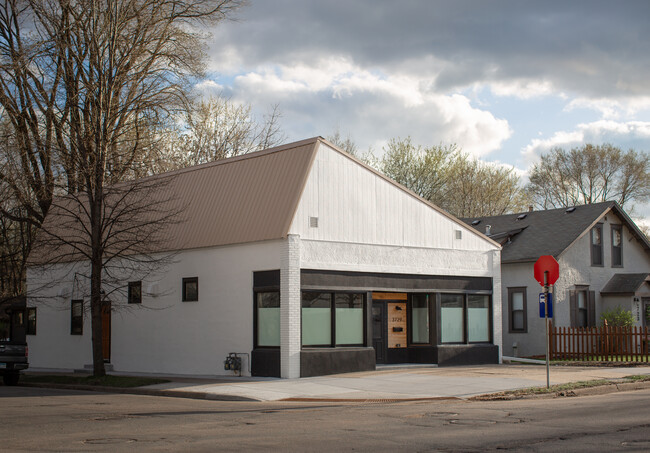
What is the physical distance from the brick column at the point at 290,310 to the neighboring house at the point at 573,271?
→ 14323 mm

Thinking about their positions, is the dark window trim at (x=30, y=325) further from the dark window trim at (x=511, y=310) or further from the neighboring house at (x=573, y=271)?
the dark window trim at (x=511, y=310)

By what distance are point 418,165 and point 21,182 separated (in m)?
26.7

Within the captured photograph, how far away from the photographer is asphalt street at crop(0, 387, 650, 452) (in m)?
10.6

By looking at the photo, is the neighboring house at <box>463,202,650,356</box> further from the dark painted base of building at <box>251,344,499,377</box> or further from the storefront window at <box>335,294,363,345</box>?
the storefront window at <box>335,294,363,345</box>

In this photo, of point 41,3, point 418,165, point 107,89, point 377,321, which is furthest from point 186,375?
point 418,165

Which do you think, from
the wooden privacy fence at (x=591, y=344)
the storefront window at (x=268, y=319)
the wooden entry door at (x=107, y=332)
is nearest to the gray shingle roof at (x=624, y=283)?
the wooden privacy fence at (x=591, y=344)

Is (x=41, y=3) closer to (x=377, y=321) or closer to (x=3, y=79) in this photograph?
(x=3, y=79)

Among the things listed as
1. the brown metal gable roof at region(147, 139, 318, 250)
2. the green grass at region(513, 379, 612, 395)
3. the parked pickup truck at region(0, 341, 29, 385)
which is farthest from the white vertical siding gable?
the parked pickup truck at region(0, 341, 29, 385)

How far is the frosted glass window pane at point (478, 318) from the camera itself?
2835cm

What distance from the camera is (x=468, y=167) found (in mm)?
53031

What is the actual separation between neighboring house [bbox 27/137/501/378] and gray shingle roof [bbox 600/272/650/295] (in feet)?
29.8

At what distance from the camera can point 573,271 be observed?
114ft

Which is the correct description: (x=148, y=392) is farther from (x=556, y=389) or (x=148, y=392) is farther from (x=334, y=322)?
(x=556, y=389)

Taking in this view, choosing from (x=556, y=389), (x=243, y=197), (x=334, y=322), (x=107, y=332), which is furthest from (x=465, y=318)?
(x=107, y=332)
